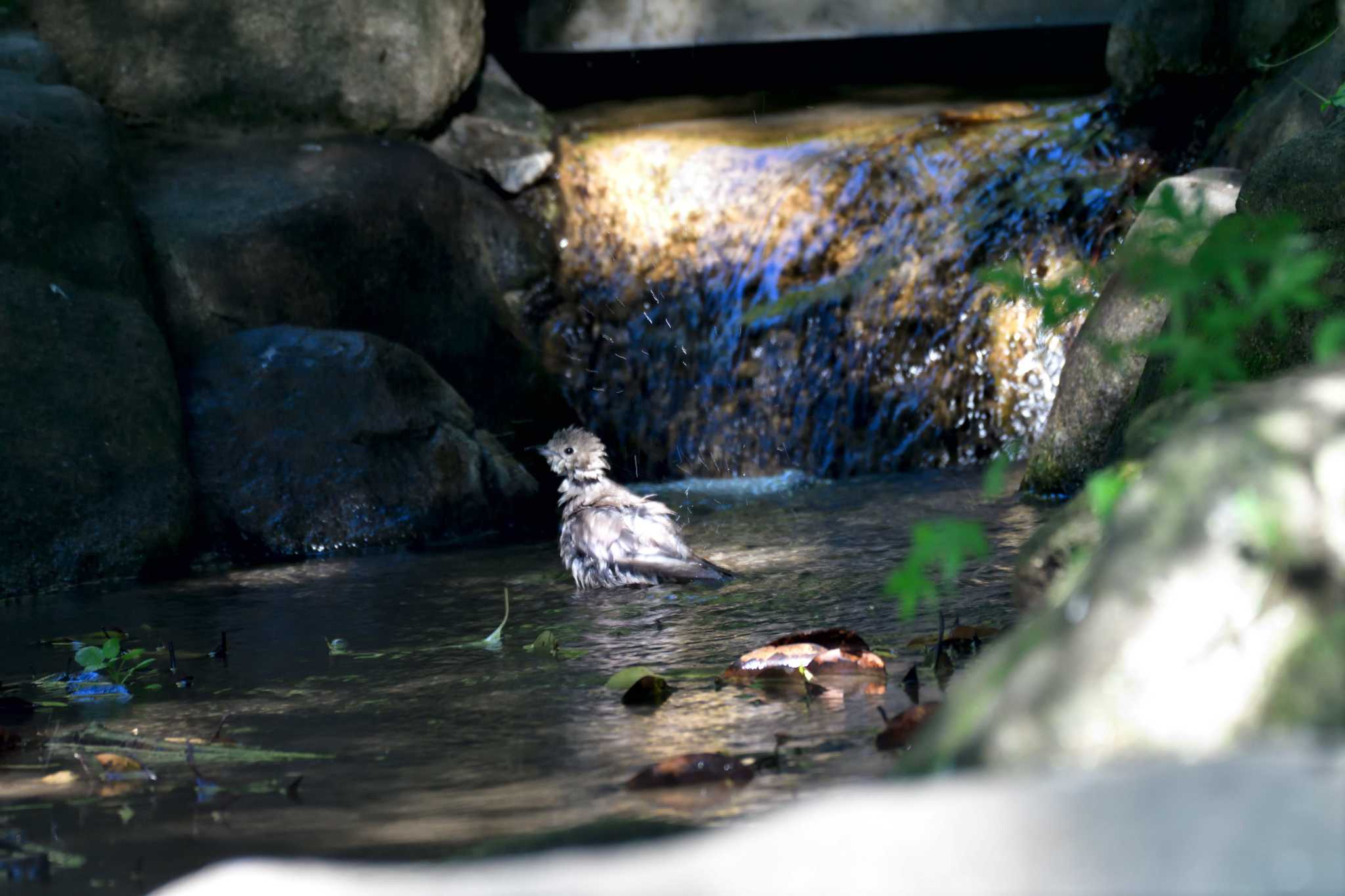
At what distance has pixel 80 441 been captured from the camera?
266 inches

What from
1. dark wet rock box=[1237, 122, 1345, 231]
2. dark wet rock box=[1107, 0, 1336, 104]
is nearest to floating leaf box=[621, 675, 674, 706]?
dark wet rock box=[1237, 122, 1345, 231]

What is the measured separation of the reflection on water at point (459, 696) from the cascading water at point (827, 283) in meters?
2.44

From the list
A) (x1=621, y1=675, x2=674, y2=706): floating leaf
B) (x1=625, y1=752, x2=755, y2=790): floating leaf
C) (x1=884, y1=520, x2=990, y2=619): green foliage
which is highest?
(x1=884, y1=520, x2=990, y2=619): green foliage

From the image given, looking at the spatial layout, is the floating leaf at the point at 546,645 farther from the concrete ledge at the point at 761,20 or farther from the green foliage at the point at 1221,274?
the concrete ledge at the point at 761,20

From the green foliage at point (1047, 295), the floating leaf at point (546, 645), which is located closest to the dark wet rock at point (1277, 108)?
the floating leaf at point (546, 645)

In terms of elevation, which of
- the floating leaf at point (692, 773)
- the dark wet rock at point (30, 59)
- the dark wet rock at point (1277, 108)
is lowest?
the floating leaf at point (692, 773)

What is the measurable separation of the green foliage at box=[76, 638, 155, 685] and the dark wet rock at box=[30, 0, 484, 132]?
6.43 metres

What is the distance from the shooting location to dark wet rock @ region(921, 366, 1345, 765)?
5.39ft

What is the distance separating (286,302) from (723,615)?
507 cm

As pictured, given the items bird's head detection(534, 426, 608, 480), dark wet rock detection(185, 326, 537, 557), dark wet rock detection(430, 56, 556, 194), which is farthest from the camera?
dark wet rock detection(430, 56, 556, 194)

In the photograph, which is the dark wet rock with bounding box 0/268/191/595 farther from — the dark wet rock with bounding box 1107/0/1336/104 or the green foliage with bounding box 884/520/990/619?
the dark wet rock with bounding box 1107/0/1336/104

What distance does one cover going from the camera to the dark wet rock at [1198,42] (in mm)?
9305

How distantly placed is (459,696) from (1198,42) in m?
7.84

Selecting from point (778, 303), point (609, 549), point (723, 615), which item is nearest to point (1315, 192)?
point (723, 615)
